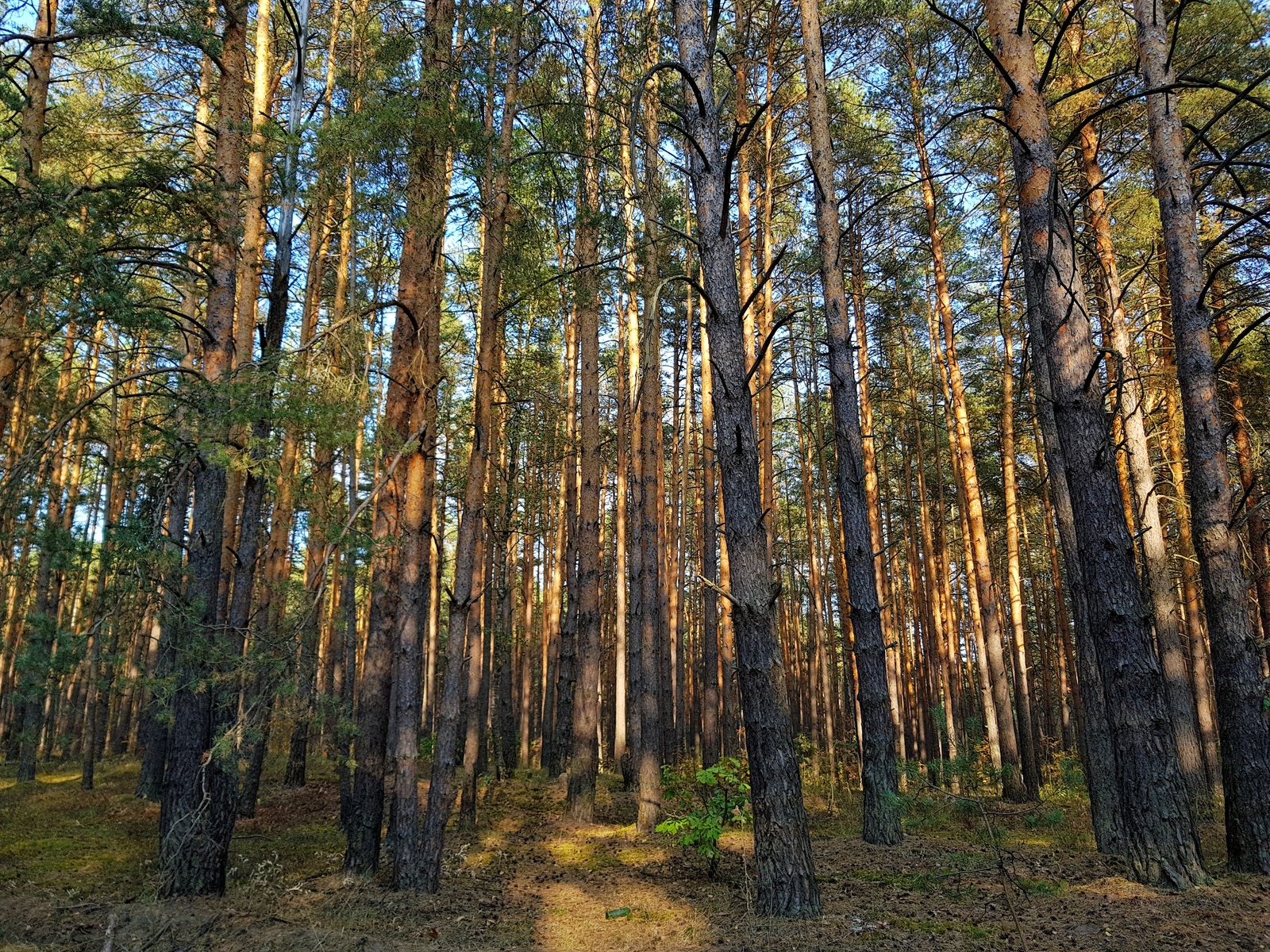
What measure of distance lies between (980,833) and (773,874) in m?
6.10

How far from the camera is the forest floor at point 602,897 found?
17.1ft

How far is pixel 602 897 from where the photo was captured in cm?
758

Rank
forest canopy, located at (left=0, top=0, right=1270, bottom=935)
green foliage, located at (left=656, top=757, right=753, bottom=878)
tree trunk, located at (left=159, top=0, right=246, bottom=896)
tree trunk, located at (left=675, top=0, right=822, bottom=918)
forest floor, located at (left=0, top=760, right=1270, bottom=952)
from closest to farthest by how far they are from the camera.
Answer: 1. forest floor, located at (left=0, top=760, right=1270, bottom=952)
2. tree trunk, located at (left=675, top=0, right=822, bottom=918)
3. forest canopy, located at (left=0, top=0, right=1270, bottom=935)
4. tree trunk, located at (left=159, top=0, right=246, bottom=896)
5. green foliage, located at (left=656, top=757, right=753, bottom=878)

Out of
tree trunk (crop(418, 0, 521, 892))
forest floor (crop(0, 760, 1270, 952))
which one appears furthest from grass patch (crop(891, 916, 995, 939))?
tree trunk (crop(418, 0, 521, 892))

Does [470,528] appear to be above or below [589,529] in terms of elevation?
below

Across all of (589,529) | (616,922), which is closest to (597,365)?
(589,529)

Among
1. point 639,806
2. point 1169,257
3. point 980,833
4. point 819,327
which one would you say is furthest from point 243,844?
point 819,327

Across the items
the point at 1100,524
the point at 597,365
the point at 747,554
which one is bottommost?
the point at 747,554

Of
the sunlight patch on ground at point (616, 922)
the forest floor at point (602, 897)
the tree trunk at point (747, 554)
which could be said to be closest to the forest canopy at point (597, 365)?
the tree trunk at point (747, 554)

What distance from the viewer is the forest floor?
17.1ft

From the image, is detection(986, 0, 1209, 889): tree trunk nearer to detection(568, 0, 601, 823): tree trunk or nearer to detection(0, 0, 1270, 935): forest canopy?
detection(0, 0, 1270, 935): forest canopy

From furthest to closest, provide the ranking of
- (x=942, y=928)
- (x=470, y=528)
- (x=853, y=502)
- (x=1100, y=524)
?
(x=853, y=502) < (x=470, y=528) < (x=1100, y=524) < (x=942, y=928)

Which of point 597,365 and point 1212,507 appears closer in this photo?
point 1212,507

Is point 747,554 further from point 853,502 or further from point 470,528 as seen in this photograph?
point 853,502
